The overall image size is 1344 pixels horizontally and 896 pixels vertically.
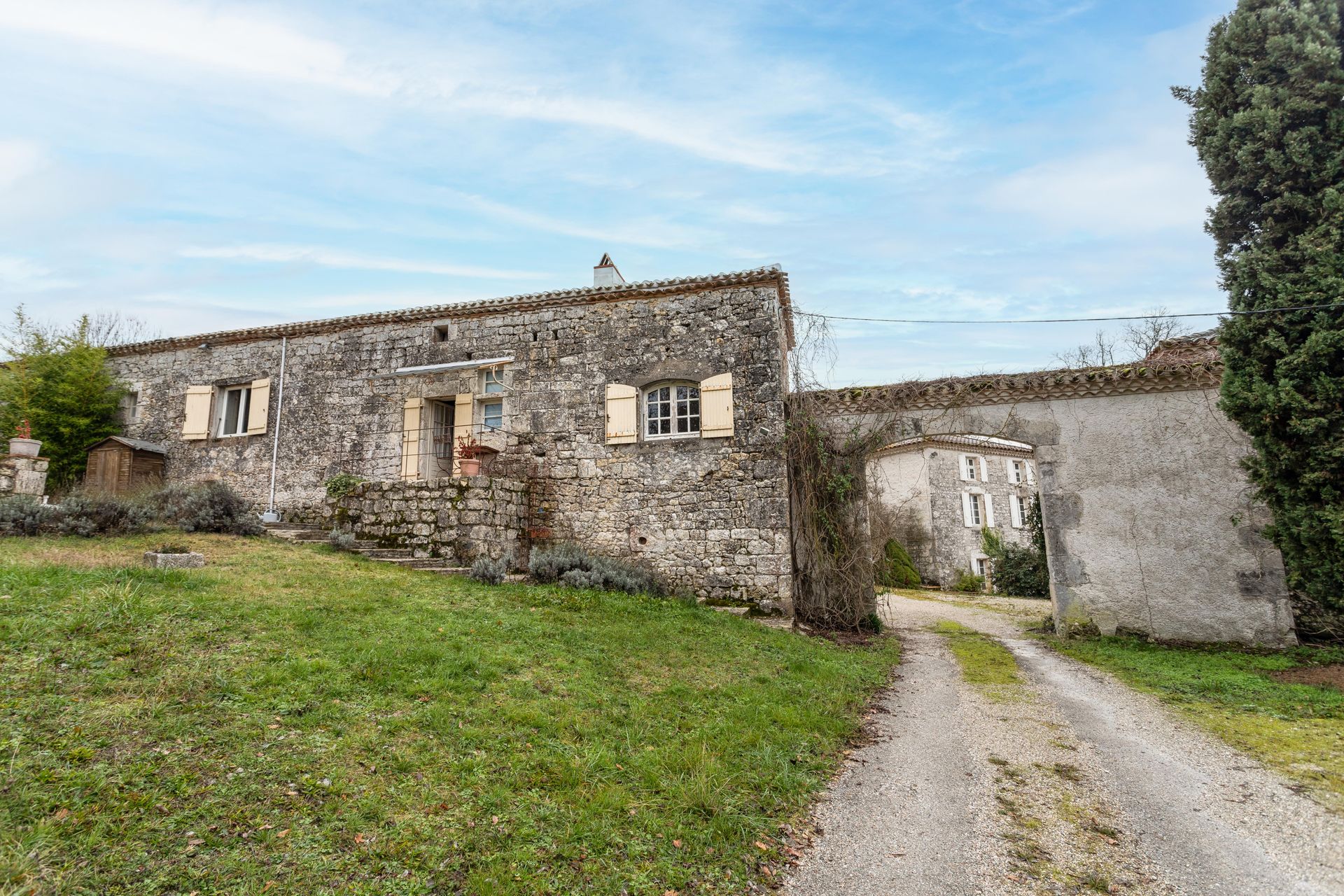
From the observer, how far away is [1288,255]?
26.2 ft

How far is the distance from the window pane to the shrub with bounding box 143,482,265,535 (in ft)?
8.23

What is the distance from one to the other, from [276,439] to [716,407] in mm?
8771

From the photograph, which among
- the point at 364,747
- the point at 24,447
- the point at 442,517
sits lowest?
the point at 364,747

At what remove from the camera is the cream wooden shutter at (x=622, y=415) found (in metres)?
10.7

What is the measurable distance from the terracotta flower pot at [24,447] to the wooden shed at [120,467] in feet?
6.03

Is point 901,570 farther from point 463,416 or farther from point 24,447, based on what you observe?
point 24,447

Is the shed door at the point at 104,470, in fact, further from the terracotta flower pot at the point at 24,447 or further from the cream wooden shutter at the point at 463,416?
the cream wooden shutter at the point at 463,416

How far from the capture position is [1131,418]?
1003 cm

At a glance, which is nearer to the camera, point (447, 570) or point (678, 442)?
point (447, 570)

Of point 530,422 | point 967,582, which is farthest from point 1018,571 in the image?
point 530,422

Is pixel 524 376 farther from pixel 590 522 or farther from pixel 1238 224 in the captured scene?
pixel 1238 224

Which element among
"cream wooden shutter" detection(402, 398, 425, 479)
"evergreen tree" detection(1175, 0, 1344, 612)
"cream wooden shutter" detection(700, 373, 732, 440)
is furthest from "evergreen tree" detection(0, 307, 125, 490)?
"evergreen tree" detection(1175, 0, 1344, 612)

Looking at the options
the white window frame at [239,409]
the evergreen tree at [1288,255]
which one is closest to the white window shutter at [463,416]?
the white window frame at [239,409]

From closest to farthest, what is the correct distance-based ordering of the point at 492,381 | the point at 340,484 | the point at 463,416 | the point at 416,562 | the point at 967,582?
the point at 416,562 < the point at 340,484 < the point at 463,416 < the point at 492,381 < the point at 967,582
